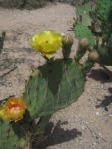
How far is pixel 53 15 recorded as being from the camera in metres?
6.40

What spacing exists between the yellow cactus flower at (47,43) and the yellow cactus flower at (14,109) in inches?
15.7

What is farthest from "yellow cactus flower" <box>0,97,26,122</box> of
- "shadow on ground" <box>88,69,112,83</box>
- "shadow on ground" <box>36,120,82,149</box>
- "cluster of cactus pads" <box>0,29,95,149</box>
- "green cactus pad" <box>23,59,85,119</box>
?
"shadow on ground" <box>88,69,112,83</box>

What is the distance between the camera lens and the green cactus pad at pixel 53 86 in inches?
106

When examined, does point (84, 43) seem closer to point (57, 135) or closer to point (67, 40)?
point (67, 40)

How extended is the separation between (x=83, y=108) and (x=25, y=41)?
66.8 inches

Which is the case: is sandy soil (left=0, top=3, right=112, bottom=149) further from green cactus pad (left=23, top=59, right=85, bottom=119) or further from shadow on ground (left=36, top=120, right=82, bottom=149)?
green cactus pad (left=23, top=59, right=85, bottom=119)

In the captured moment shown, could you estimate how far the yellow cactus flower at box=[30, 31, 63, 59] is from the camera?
2.44 metres

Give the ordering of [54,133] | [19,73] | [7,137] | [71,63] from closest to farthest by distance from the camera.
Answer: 1. [71,63]
2. [7,137]
3. [54,133]
4. [19,73]

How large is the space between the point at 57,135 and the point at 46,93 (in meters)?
0.78

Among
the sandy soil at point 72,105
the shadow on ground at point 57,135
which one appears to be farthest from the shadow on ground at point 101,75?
the shadow on ground at point 57,135

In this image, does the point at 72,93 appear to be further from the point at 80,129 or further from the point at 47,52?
the point at 80,129

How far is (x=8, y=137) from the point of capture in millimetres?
2859

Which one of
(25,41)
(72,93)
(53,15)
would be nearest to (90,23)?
(25,41)

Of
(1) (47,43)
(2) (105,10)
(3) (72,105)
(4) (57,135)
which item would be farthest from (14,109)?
(2) (105,10)
